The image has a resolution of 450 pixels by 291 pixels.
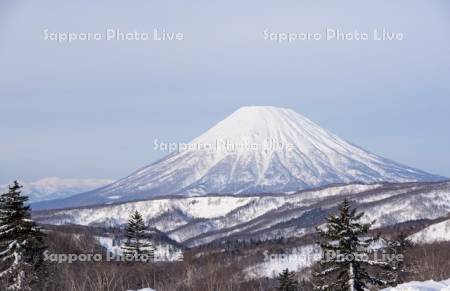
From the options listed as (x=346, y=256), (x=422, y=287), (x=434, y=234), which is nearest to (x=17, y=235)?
(x=346, y=256)

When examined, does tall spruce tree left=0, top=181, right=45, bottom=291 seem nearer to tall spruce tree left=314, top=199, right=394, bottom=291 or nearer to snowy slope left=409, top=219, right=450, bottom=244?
tall spruce tree left=314, top=199, right=394, bottom=291

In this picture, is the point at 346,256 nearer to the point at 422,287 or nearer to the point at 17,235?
the point at 17,235

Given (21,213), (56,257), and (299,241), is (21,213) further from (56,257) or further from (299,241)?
(299,241)

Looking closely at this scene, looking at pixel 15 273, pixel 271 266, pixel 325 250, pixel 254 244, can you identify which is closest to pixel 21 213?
pixel 15 273

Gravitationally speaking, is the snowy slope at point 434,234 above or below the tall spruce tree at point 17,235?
below

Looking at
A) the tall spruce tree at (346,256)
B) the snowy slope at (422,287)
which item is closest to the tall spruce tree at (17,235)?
the tall spruce tree at (346,256)

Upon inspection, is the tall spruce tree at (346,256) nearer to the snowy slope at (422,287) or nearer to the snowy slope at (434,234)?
the snowy slope at (422,287)
